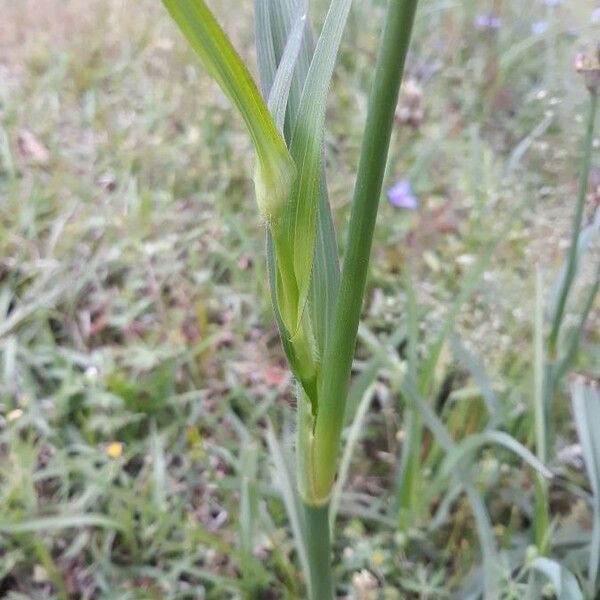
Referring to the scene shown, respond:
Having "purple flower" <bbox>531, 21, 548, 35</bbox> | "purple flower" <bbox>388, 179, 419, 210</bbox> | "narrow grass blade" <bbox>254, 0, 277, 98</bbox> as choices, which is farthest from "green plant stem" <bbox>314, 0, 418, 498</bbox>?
"purple flower" <bbox>531, 21, 548, 35</bbox>

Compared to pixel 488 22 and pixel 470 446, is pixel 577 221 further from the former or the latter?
pixel 488 22

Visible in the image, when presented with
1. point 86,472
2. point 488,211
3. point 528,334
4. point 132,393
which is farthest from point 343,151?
point 86,472

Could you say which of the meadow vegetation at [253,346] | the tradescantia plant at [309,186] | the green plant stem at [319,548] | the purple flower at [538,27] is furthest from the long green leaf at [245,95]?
the purple flower at [538,27]

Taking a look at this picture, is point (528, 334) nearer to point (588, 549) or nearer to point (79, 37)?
point (588, 549)

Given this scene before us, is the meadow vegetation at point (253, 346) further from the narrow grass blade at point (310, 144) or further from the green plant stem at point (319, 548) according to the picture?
the narrow grass blade at point (310, 144)

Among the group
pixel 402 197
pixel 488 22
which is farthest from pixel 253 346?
pixel 488 22

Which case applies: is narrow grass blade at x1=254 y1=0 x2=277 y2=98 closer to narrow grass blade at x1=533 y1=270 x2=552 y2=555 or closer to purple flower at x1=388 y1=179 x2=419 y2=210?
narrow grass blade at x1=533 y1=270 x2=552 y2=555

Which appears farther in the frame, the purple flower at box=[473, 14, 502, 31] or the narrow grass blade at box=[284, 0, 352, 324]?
the purple flower at box=[473, 14, 502, 31]
